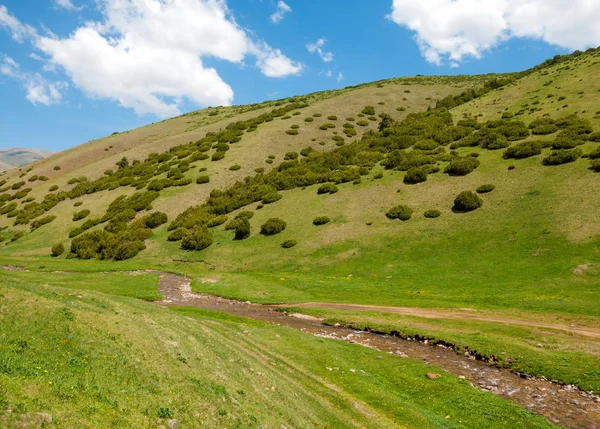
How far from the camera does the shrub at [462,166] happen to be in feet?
195

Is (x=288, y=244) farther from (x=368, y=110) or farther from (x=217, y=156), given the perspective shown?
(x=368, y=110)

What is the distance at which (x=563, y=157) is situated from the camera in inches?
2090

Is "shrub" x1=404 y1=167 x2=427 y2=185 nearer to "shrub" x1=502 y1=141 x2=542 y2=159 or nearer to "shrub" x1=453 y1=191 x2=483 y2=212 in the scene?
"shrub" x1=453 y1=191 x2=483 y2=212

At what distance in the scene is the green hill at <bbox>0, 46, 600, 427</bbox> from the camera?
25281mm

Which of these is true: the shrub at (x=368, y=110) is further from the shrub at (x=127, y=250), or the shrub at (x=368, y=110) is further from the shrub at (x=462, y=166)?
the shrub at (x=127, y=250)

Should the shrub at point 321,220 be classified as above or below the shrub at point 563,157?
below

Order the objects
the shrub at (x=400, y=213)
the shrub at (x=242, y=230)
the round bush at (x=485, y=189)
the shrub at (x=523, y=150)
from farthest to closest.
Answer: the shrub at (x=523, y=150) < the shrub at (x=242, y=230) < the round bush at (x=485, y=189) < the shrub at (x=400, y=213)

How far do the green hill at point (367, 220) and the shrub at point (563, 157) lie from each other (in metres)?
0.18

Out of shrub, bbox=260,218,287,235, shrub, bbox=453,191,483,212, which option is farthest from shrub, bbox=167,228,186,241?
shrub, bbox=453,191,483,212

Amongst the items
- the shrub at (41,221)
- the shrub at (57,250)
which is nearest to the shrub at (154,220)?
the shrub at (57,250)

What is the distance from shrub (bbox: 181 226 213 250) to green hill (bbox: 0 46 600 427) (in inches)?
8.9

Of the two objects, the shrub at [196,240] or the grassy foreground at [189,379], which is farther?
the shrub at [196,240]

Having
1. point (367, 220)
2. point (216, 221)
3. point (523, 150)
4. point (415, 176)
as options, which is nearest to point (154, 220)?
point (216, 221)

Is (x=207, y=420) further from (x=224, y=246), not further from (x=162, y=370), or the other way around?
(x=224, y=246)
